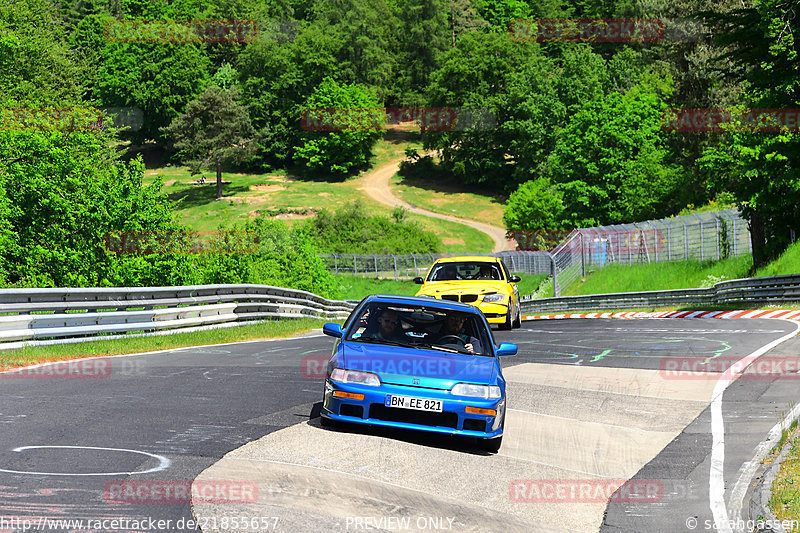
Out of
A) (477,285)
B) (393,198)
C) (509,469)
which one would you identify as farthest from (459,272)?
(393,198)

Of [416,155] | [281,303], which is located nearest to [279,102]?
[416,155]

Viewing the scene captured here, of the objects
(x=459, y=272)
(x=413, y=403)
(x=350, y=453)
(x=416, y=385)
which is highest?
(x=416, y=385)

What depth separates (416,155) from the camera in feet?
373

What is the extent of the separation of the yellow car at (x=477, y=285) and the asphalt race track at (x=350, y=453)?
571 centimetres

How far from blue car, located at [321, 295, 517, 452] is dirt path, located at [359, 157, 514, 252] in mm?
78177

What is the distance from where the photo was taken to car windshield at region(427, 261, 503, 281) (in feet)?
69.3

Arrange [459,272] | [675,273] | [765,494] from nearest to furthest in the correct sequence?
1. [765,494]
2. [459,272]
3. [675,273]

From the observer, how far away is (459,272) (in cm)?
2161

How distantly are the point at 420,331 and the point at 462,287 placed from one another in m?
10.3

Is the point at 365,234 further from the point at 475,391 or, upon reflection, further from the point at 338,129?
the point at 475,391

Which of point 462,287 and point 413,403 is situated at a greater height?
point 413,403

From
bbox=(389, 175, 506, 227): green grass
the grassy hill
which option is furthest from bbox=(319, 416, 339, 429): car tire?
bbox=(389, 175, 506, 227): green grass

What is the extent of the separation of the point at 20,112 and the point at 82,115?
9.91ft

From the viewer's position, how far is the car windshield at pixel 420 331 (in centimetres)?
970
